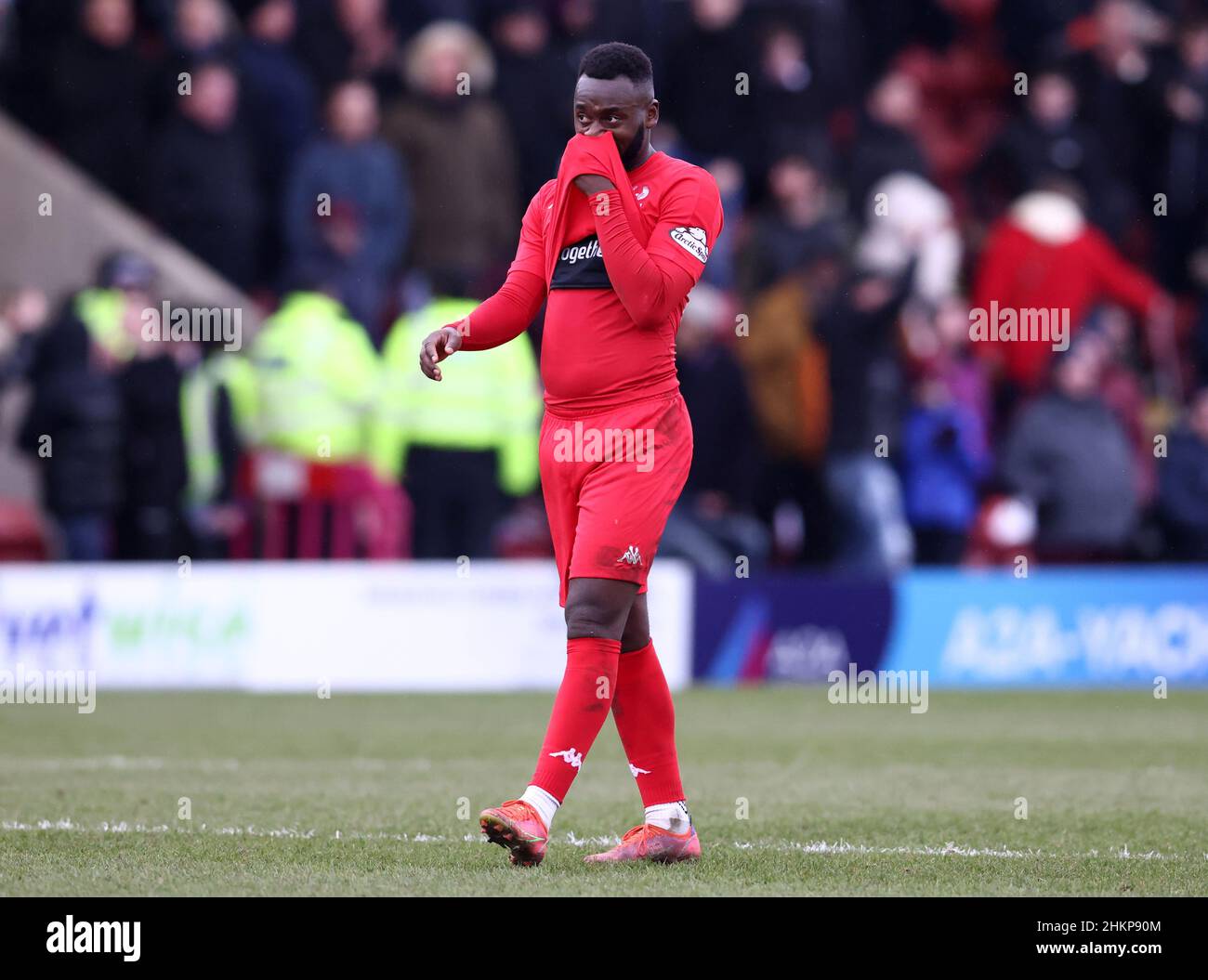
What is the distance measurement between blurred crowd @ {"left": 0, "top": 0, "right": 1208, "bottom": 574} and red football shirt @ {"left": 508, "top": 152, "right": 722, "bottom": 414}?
23.7ft

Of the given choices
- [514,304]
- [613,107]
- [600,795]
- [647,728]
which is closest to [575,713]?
[647,728]

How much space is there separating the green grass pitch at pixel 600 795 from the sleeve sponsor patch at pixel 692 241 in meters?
1.85

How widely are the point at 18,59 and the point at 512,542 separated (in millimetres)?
5286

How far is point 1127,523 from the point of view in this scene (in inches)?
601

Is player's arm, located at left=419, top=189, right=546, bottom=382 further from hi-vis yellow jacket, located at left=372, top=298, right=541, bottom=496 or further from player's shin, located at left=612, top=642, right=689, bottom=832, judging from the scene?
hi-vis yellow jacket, located at left=372, top=298, right=541, bottom=496

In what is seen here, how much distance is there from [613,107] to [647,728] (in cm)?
191

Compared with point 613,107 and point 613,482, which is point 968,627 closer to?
point 613,482

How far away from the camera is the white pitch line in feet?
22.7

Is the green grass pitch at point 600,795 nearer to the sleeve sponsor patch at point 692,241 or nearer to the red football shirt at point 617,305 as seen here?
the red football shirt at point 617,305

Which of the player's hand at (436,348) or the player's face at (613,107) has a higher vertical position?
the player's face at (613,107)

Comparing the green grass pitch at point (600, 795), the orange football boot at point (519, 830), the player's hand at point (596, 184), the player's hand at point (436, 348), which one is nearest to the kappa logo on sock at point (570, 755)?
the orange football boot at point (519, 830)

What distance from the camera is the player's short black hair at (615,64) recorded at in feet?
21.3

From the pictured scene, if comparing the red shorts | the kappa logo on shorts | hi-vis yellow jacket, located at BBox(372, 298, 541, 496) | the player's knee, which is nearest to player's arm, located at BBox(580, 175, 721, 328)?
the red shorts

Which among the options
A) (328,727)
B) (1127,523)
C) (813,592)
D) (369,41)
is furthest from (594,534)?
(369,41)
